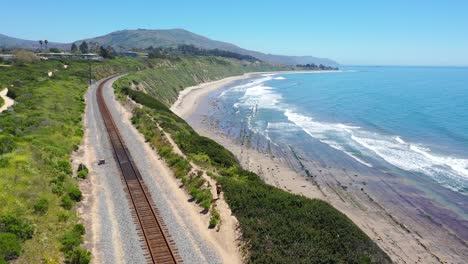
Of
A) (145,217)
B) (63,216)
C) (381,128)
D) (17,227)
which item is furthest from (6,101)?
(381,128)

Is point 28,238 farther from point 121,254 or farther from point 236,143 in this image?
point 236,143

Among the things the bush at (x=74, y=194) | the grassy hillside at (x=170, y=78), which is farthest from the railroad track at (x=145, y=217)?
the grassy hillside at (x=170, y=78)

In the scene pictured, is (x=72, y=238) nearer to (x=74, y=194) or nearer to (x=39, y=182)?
(x=74, y=194)

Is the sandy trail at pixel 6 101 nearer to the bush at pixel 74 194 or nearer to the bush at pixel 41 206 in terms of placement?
the bush at pixel 74 194

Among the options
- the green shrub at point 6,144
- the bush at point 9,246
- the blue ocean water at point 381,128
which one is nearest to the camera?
the bush at point 9,246

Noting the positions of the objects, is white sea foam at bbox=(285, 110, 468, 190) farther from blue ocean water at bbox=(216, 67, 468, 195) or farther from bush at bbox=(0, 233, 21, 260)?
bush at bbox=(0, 233, 21, 260)

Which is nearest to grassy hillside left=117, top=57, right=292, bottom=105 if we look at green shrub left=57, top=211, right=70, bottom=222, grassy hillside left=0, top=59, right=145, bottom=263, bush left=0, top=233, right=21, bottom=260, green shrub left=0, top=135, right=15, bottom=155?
grassy hillside left=0, top=59, right=145, bottom=263
